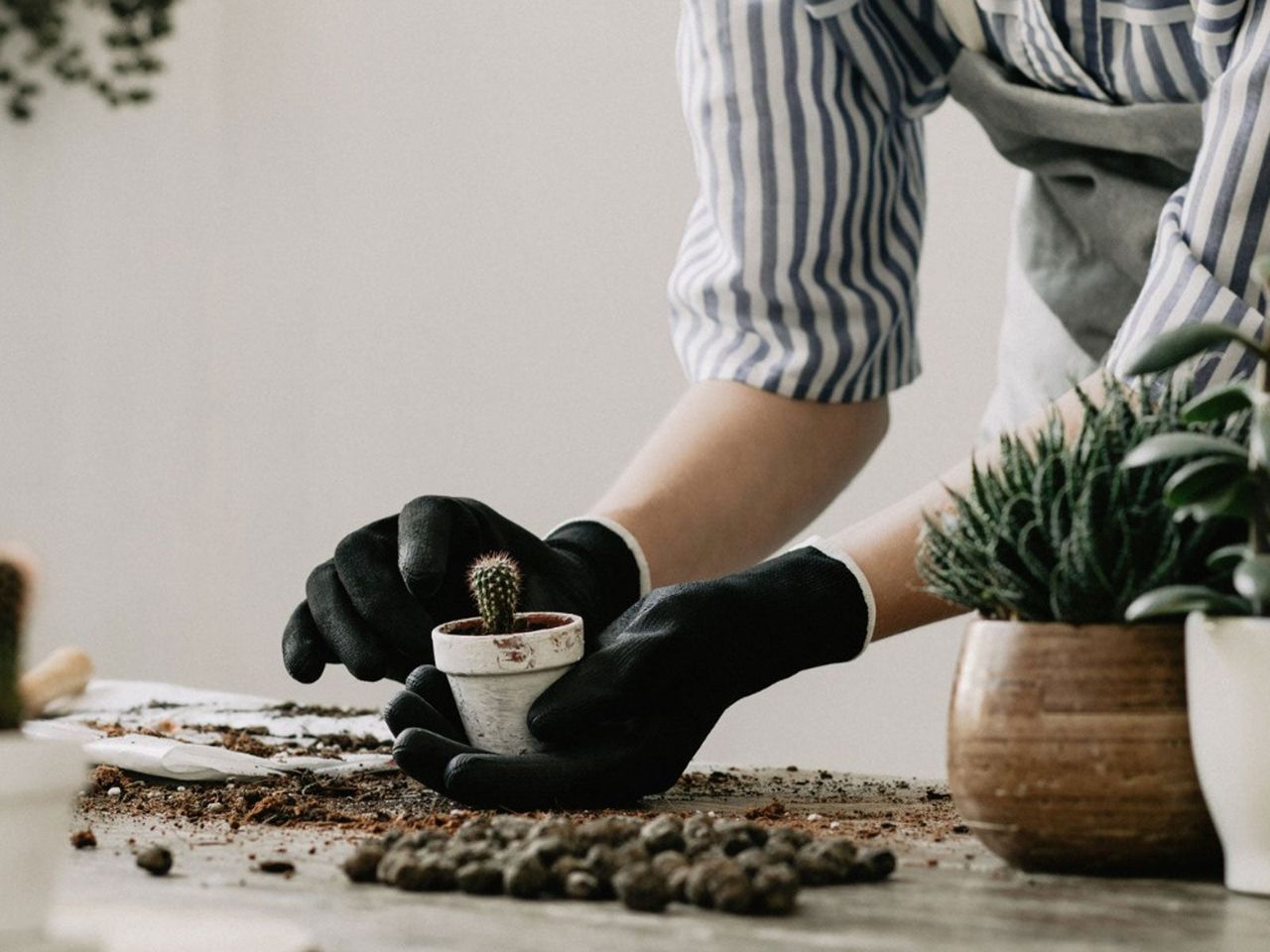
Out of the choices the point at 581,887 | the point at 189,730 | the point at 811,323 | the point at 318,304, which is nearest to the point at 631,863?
the point at 581,887

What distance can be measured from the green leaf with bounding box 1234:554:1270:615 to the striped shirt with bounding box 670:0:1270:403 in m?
0.81

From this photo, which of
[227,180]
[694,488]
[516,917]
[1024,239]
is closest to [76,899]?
[516,917]

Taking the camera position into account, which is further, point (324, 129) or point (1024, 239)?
point (324, 129)

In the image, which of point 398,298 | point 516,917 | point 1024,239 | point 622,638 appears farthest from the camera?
point 398,298

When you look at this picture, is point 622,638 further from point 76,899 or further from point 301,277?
point 301,277

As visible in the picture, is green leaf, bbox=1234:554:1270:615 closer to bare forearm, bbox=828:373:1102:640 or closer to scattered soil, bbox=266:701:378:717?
bare forearm, bbox=828:373:1102:640

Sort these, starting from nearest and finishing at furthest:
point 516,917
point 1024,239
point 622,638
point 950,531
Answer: point 516,917 → point 950,531 → point 622,638 → point 1024,239

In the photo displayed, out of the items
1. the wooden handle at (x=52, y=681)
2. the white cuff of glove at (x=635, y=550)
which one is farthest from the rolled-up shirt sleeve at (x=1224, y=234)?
the wooden handle at (x=52, y=681)

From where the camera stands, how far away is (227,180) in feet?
12.1

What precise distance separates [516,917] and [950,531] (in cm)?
26

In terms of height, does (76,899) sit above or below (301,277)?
below

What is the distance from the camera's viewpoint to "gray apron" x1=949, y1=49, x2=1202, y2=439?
1.29 m

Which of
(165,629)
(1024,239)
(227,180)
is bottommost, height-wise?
(165,629)

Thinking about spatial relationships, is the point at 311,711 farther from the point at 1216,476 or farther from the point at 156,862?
the point at 1216,476
